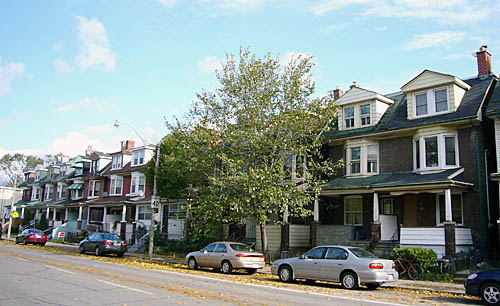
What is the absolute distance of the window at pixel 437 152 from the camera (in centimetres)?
2216

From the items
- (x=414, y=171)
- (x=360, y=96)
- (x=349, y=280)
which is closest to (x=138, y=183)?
(x=360, y=96)

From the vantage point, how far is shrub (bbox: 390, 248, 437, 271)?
60.2 ft

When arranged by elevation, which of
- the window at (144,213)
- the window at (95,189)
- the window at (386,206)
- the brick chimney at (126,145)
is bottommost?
the window at (144,213)

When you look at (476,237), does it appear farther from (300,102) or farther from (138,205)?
(138,205)

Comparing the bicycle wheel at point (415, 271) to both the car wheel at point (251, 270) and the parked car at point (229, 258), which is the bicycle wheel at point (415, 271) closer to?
the parked car at point (229, 258)

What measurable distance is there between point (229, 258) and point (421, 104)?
13551 millimetres

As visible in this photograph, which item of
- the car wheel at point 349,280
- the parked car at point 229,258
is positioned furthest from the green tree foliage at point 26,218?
the car wheel at point 349,280

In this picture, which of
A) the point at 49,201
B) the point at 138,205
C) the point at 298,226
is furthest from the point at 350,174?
the point at 49,201

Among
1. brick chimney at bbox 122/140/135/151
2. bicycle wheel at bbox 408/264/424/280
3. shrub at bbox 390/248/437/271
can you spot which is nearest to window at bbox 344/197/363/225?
shrub at bbox 390/248/437/271

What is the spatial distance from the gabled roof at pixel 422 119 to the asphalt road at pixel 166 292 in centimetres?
1103

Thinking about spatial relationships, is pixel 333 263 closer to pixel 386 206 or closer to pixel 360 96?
pixel 386 206

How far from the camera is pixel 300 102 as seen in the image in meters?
23.0

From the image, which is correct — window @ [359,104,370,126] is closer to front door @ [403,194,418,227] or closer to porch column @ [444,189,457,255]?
front door @ [403,194,418,227]

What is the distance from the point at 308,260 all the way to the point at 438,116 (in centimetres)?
1208
